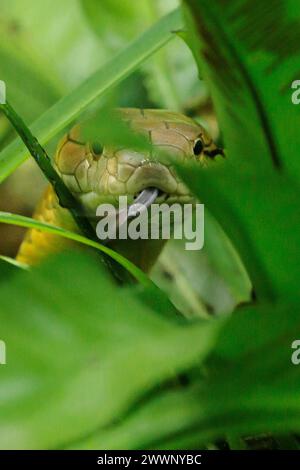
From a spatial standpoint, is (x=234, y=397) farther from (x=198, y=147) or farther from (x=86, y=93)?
(x=198, y=147)

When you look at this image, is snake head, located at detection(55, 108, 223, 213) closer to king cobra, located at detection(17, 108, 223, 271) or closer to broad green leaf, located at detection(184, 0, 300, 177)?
king cobra, located at detection(17, 108, 223, 271)

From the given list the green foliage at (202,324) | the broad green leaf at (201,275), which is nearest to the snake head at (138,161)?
the broad green leaf at (201,275)

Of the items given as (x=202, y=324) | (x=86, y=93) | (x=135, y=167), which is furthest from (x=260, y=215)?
(x=135, y=167)

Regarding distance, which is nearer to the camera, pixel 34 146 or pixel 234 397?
pixel 234 397

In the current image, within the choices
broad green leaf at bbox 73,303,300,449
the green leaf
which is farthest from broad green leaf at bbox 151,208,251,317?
broad green leaf at bbox 73,303,300,449

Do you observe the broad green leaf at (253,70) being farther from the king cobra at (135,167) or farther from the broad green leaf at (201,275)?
the broad green leaf at (201,275)

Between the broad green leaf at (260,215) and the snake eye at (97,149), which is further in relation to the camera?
the snake eye at (97,149)
